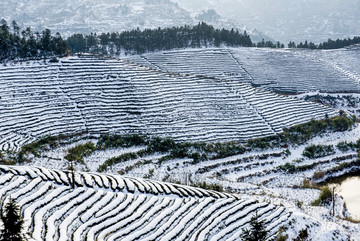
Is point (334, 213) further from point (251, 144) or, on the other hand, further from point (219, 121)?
point (219, 121)

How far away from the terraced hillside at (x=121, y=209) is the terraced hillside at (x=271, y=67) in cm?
4616

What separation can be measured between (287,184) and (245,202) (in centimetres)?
Result: 1170

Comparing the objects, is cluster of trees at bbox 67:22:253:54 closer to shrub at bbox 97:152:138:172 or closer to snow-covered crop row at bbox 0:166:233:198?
shrub at bbox 97:152:138:172

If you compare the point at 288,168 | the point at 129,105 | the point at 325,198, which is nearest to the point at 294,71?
the point at 288,168

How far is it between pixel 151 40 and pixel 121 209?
218 ft

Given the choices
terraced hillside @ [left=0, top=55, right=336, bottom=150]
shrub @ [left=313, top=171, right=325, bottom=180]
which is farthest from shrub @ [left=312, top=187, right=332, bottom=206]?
terraced hillside @ [left=0, top=55, right=336, bottom=150]

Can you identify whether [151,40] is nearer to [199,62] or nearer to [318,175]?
[199,62]

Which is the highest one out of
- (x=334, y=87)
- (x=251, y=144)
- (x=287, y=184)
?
(x=334, y=87)

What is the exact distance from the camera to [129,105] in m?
45.9

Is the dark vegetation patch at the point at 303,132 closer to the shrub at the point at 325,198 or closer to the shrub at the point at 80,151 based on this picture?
the shrub at the point at 325,198

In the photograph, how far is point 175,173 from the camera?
34938mm

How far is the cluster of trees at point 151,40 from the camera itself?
268ft

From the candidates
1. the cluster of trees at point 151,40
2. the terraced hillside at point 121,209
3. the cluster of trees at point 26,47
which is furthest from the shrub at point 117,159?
the cluster of trees at point 151,40

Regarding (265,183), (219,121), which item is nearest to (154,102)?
(219,121)
